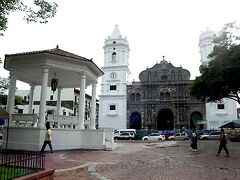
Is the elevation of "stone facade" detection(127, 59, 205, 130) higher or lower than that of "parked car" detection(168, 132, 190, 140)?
higher

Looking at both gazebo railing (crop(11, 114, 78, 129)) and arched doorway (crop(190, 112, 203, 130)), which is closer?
gazebo railing (crop(11, 114, 78, 129))

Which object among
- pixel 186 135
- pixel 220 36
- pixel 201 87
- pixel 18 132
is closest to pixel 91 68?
pixel 18 132

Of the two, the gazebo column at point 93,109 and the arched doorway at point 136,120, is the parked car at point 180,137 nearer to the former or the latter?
the arched doorway at point 136,120

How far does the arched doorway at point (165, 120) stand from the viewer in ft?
183

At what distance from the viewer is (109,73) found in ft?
184

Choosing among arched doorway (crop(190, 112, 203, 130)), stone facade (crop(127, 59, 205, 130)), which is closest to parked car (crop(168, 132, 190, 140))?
stone facade (crop(127, 59, 205, 130))

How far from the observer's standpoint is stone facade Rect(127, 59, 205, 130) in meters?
54.4

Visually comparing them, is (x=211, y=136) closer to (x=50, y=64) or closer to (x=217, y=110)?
(x=217, y=110)

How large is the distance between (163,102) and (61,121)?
41.4 meters

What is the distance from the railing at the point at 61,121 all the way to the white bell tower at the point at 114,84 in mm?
37110

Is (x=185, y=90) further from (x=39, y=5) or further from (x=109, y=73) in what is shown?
(x=39, y=5)

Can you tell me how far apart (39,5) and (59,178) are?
5.82m

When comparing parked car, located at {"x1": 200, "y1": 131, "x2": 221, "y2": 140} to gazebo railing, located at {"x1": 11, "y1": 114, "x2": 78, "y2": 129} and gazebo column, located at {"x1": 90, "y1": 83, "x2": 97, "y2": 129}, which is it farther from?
gazebo railing, located at {"x1": 11, "y1": 114, "x2": 78, "y2": 129}

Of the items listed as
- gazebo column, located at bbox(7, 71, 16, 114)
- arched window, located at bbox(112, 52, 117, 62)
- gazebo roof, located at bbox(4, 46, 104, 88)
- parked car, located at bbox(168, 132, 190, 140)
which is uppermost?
arched window, located at bbox(112, 52, 117, 62)
